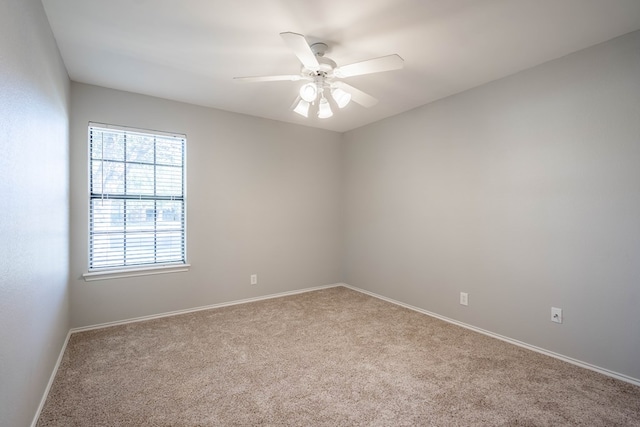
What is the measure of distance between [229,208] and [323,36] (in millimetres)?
2372

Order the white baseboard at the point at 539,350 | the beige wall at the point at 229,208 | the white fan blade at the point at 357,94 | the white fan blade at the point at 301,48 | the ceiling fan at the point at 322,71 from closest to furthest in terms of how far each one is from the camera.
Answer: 1. the white fan blade at the point at 301,48
2. the ceiling fan at the point at 322,71
3. the white baseboard at the point at 539,350
4. the white fan blade at the point at 357,94
5. the beige wall at the point at 229,208

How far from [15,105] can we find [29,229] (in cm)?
64

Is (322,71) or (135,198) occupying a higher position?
(322,71)

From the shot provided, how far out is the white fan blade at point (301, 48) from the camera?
170 centimetres

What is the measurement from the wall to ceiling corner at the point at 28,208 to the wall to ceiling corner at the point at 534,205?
3.42 metres

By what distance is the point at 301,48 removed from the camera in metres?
1.84

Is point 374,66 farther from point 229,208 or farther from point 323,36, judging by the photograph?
point 229,208

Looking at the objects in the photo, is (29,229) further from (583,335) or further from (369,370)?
(583,335)

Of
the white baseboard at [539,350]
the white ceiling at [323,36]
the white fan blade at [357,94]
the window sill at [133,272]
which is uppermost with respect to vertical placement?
the white ceiling at [323,36]

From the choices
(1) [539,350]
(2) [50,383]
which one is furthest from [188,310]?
(1) [539,350]

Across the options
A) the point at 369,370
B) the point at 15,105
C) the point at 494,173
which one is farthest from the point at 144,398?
the point at 494,173

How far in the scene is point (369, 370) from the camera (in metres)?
2.31

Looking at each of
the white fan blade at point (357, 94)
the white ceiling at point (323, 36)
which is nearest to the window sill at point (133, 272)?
the white ceiling at point (323, 36)

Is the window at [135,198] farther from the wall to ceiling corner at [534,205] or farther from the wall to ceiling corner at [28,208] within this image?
the wall to ceiling corner at [534,205]
